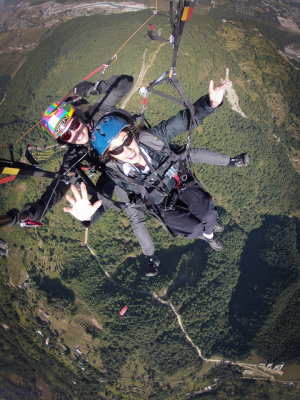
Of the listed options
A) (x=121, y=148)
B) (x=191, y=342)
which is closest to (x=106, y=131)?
(x=121, y=148)

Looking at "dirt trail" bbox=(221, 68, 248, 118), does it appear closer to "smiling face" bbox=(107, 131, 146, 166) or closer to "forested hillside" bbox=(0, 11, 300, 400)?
"forested hillside" bbox=(0, 11, 300, 400)

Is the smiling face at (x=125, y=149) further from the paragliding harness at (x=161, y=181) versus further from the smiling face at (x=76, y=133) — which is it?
the smiling face at (x=76, y=133)

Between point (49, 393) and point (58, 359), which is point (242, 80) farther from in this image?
point (49, 393)

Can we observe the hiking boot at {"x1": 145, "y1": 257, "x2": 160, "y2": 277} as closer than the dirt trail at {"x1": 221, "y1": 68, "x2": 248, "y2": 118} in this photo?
Yes

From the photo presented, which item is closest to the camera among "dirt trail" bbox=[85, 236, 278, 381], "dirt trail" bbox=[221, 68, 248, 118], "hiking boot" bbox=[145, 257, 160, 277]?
"hiking boot" bbox=[145, 257, 160, 277]

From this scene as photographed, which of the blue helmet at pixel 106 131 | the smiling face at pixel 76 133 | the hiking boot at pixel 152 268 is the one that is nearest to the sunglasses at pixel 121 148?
the blue helmet at pixel 106 131

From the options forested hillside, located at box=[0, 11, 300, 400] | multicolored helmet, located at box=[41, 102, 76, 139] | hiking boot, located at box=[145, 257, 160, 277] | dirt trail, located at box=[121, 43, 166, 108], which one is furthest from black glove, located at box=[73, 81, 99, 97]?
dirt trail, located at box=[121, 43, 166, 108]

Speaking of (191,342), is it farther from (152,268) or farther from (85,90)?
(85,90)
